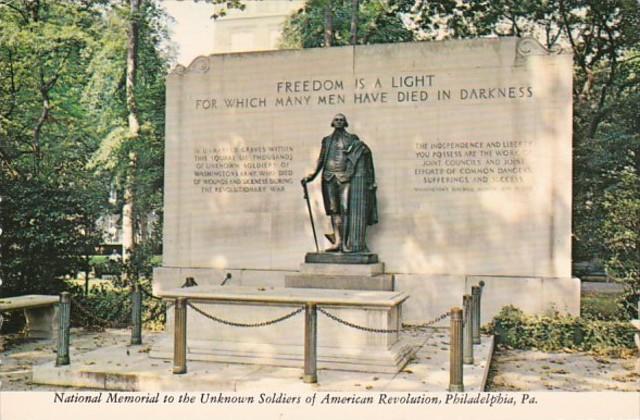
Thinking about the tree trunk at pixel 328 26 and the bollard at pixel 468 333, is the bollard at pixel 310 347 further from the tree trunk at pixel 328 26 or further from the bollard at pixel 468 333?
the tree trunk at pixel 328 26

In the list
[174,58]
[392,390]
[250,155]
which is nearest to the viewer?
[392,390]

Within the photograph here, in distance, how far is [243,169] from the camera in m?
14.0

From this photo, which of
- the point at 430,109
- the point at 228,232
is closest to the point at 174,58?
the point at 228,232

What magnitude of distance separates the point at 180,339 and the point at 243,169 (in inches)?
235

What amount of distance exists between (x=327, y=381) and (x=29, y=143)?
14.3m

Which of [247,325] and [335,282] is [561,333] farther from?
[247,325]

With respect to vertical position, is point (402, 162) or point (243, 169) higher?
point (402, 162)

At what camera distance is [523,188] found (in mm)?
12531

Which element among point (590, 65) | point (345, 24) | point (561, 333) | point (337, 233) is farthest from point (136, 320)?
point (345, 24)

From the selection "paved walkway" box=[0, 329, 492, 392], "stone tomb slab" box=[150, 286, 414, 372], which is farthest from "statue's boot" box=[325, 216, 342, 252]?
"paved walkway" box=[0, 329, 492, 392]

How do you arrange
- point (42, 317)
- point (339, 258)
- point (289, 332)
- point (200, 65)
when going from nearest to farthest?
point (289, 332) → point (339, 258) → point (42, 317) → point (200, 65)

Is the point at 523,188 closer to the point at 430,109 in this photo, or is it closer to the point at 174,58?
the point at 430,109

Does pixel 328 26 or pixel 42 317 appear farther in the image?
pixel 328 26

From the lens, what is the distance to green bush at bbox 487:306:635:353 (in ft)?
36.8
